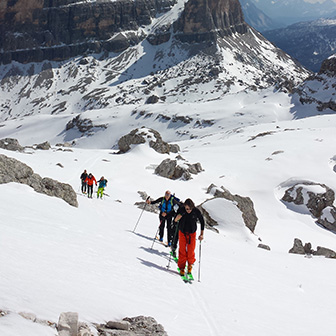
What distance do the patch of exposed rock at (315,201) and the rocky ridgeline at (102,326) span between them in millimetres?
26660

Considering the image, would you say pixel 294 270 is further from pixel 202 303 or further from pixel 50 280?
pixel 50 280

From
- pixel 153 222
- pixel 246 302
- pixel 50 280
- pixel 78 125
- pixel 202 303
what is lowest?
→ pixel 78 125

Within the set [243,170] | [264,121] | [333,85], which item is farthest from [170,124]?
[243,170]

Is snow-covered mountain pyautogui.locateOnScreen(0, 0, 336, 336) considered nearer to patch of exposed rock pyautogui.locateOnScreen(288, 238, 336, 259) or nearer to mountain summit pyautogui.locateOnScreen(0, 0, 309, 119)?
patch of exposed rock pyautogui.locateOnScreen(288, 238, 336, 259)

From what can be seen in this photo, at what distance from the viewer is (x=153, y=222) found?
16453 mm

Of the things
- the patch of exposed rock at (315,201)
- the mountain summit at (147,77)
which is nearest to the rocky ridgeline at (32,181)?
the patch of exposed rock at (315,201)

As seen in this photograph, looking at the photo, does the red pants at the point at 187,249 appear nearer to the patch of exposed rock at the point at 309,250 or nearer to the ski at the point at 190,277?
the ski at the point at 190,277

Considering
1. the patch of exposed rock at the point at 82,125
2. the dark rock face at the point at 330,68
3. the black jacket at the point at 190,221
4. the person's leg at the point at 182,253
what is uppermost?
the dark rock face at the point at 330,68

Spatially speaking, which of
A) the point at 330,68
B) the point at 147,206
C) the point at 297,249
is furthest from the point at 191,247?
the point at 330,68

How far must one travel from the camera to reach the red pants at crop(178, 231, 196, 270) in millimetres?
8586

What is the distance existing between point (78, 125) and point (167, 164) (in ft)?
237

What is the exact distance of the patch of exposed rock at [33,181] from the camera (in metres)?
14.8

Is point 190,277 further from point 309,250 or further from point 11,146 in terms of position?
point 11,146

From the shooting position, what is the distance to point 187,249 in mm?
8680
